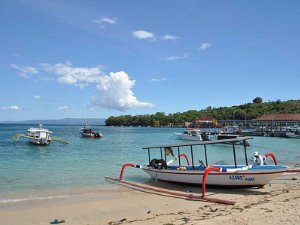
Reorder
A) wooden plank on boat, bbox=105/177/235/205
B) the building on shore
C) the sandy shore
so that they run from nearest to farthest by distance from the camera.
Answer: the sandy shore
wooden plank on boat, bbox=105/177/235/205
the building on shore

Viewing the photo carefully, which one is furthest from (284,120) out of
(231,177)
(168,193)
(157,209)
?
(157,209)

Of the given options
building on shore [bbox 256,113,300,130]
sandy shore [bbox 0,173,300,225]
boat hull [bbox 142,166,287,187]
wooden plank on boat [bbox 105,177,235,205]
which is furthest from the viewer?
building on shore [bbox 256,113,300,130]

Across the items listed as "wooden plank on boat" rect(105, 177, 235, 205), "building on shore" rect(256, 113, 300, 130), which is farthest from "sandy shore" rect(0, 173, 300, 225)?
"building on shore" rect(256, 113, 300, 130)

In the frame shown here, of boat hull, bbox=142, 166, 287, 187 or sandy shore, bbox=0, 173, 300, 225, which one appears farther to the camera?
boat hull, bbox=142, 166, 287, 187

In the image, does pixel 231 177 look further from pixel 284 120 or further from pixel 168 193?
pixel 284 120

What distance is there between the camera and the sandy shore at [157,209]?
1136 cm

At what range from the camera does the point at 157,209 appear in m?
13.9

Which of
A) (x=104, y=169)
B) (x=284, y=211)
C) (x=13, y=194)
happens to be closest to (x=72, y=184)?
(x=13, y=194)

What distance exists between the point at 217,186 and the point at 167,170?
3.32 meters

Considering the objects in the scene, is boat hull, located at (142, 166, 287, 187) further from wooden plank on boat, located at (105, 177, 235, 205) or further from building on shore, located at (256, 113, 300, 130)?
building on shore, located at (256, 113, 300, 130)

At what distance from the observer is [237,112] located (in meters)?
184

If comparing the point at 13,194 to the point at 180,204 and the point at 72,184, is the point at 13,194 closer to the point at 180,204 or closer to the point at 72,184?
the point at 72,184

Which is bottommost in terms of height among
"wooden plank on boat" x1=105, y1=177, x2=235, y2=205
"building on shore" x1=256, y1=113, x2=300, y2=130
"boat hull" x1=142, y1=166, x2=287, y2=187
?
"wooden plank on boat" x1=105, y1=177, x2=235, y2=205

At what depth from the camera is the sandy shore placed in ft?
37.3
